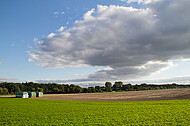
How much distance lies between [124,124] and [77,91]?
13861 cm

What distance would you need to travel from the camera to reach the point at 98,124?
1555cm

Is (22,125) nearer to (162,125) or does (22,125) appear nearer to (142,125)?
(142,125)

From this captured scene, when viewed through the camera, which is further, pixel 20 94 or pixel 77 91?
pixel 77 91

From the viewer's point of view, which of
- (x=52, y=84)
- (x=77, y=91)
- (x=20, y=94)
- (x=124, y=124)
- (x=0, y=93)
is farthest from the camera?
(x=52, y=84)

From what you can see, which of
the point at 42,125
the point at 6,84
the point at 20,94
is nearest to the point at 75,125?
the point at 42,125

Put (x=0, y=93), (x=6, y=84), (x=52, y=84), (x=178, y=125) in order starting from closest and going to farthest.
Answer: (x=178, y=125), (x=0, y=93), (x=6, y=84), (x=52, y=84)

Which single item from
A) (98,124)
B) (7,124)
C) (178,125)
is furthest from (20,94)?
(178,125)

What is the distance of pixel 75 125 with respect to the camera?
50.1 feet

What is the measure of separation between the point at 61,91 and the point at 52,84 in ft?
139

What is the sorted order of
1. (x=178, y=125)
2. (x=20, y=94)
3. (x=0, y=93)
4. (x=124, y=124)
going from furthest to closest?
(x=0, y=93)
(x=20, y=94)
(x=124, y=124)
(x=178, y=125)

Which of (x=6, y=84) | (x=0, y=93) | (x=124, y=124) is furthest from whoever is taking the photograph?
(x=6, y=84)

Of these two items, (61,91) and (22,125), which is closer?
(22,125)

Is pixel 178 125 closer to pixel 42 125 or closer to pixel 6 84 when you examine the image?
pixel 42 125

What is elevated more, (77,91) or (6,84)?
(6,84)
